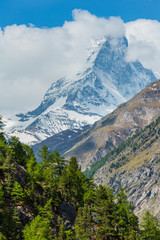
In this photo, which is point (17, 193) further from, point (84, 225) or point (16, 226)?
point (84, 225)

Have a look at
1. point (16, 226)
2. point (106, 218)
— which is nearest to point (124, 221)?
point (106, 218)

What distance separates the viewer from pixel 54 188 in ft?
272

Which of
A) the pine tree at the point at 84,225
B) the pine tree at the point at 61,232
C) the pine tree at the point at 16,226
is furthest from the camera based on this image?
the pine tree at the point at 84,225

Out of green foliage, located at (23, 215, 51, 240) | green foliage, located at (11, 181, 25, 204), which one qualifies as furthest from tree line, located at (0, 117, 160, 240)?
green foliage, located at (23, 215, 51, 240)

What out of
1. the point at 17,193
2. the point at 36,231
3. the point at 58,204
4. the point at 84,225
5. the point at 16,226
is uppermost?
the point at 17,193

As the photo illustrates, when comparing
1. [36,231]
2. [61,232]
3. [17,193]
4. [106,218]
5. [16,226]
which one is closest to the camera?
[36,231]

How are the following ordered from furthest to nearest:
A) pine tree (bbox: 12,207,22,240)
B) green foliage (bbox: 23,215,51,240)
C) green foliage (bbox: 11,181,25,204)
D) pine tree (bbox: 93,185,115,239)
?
1. pine tree (bbox: 93,185,115,239)
2. green foliage (bbox: 11,181,25,204)
3. pine tree (bbox: 12,207,22,240)
4. green foliage (bbox: 23,215,51,240)

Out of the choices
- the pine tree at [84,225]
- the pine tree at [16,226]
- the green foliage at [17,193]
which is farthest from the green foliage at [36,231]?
the pine tree at [84,225]

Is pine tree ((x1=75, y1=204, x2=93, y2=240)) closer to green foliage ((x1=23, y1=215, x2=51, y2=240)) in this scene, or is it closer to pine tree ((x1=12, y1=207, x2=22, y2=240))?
green foliage ((x1=23, y1=215, x2=51, y2=240))

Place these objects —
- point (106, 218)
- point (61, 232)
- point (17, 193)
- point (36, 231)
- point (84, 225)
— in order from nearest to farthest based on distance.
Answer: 1. point (36, 231)
2. point (61, 232)
3. point (17, 193)
4. point (84, 225)
5. point (106, 218)

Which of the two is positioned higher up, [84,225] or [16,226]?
[16,226]

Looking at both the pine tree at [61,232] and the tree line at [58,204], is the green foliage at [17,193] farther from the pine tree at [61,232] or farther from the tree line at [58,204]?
the pine tree at [61,232]

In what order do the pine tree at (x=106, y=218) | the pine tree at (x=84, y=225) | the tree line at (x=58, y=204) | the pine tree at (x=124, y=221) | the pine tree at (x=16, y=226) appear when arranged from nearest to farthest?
the pine tree at (x=16, y=226) → the tree line at (x=58, y=204) → the pine tree at (x=84, y=225) → the pine tree at (x=106, y=218) → the pine tree at (x=124, y=221)

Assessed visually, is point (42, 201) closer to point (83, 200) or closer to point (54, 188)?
point (54, 188)
